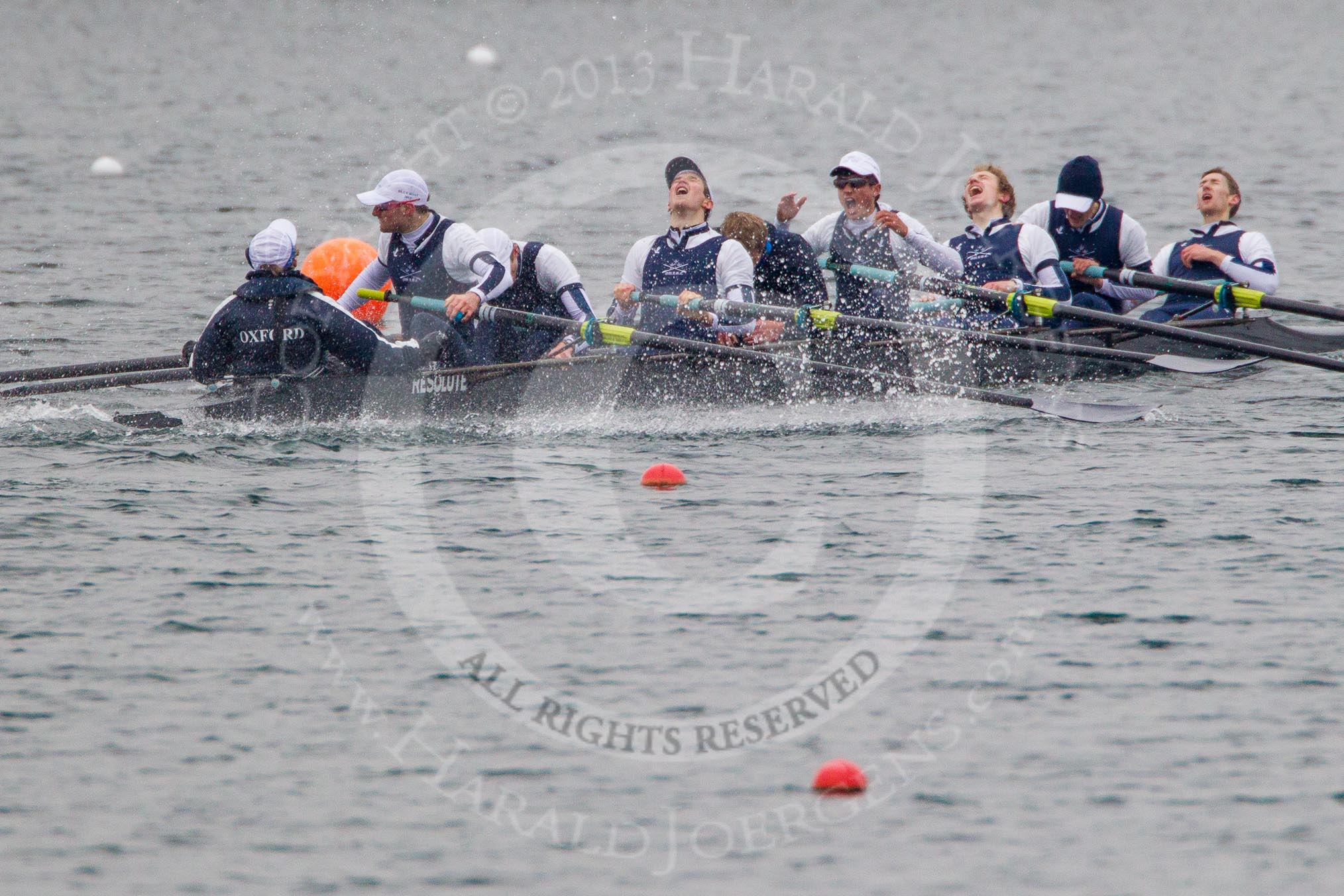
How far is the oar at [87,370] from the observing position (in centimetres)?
1419

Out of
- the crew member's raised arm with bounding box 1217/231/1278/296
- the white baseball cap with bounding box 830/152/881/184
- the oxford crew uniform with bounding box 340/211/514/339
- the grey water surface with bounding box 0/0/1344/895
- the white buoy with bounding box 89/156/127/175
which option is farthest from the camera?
the white buoy with bounding box 89/156/127/175

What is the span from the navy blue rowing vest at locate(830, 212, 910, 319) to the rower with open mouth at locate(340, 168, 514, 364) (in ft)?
9.96

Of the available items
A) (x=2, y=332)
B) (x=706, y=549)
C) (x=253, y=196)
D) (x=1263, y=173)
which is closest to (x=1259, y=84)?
(x=1263, y=173)

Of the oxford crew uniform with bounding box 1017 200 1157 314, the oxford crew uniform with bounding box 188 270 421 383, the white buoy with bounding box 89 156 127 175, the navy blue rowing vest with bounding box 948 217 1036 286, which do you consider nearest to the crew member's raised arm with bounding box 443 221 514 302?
the oxford crew uniform with bounding box 188 270 421 383

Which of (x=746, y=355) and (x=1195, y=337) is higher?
(x=1195, y=337)

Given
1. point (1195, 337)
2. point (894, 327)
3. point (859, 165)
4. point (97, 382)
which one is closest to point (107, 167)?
point (97, 382)

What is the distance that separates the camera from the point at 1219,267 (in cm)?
1608

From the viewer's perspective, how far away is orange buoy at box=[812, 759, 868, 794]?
26.1 ft

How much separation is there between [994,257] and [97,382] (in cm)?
757

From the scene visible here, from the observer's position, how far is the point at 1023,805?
7.75m

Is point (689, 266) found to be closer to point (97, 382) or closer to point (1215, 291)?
point (1215, 291)

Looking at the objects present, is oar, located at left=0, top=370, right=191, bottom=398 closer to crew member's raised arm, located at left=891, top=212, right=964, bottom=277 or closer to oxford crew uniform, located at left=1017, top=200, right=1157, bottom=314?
crew member's raised arm, located at left=891, top=212, right=964, bottom=277

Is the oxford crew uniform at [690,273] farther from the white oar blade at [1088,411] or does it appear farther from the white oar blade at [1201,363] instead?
the white oar blade at [1201,363]

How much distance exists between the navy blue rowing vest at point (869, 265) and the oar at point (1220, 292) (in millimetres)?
2024
